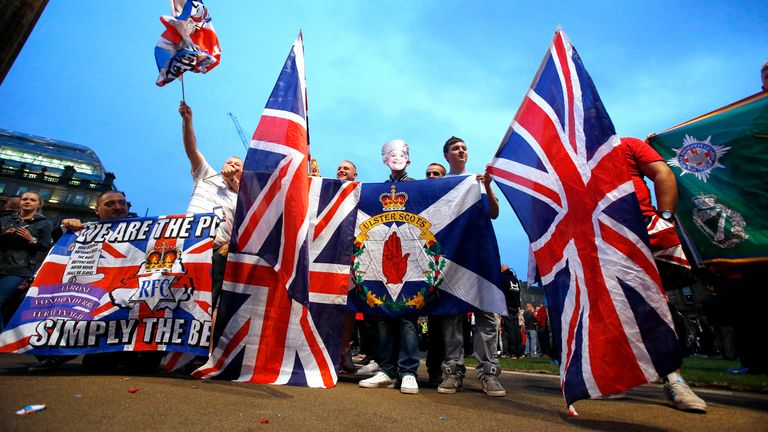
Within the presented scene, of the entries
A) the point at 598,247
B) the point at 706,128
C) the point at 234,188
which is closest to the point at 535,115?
the point at 598,247

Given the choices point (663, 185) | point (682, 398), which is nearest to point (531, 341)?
point (682, 398)

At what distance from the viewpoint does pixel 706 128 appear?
11.5ft

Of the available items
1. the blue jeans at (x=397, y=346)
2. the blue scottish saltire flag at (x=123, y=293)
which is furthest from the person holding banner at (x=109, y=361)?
the blue jeans at (x=397, y=346)

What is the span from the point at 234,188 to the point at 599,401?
4126 millimetres

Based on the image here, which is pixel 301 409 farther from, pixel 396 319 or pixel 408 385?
pixel 396 319

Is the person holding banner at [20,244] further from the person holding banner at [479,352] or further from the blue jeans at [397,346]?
the person holding banner at [479,352]

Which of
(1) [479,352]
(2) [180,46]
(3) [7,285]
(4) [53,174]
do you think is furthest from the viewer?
(4) [53,174]

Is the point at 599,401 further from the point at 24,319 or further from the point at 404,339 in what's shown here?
the point at 24,319

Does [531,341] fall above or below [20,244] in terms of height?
below

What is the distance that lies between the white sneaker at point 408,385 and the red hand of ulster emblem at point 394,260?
90 cm

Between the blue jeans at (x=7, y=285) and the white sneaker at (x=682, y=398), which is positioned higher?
the blue jeans at (x=7, y=285)

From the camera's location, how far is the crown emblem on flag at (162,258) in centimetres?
371

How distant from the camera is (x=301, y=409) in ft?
7.45

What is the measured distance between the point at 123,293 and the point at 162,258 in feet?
1.52
